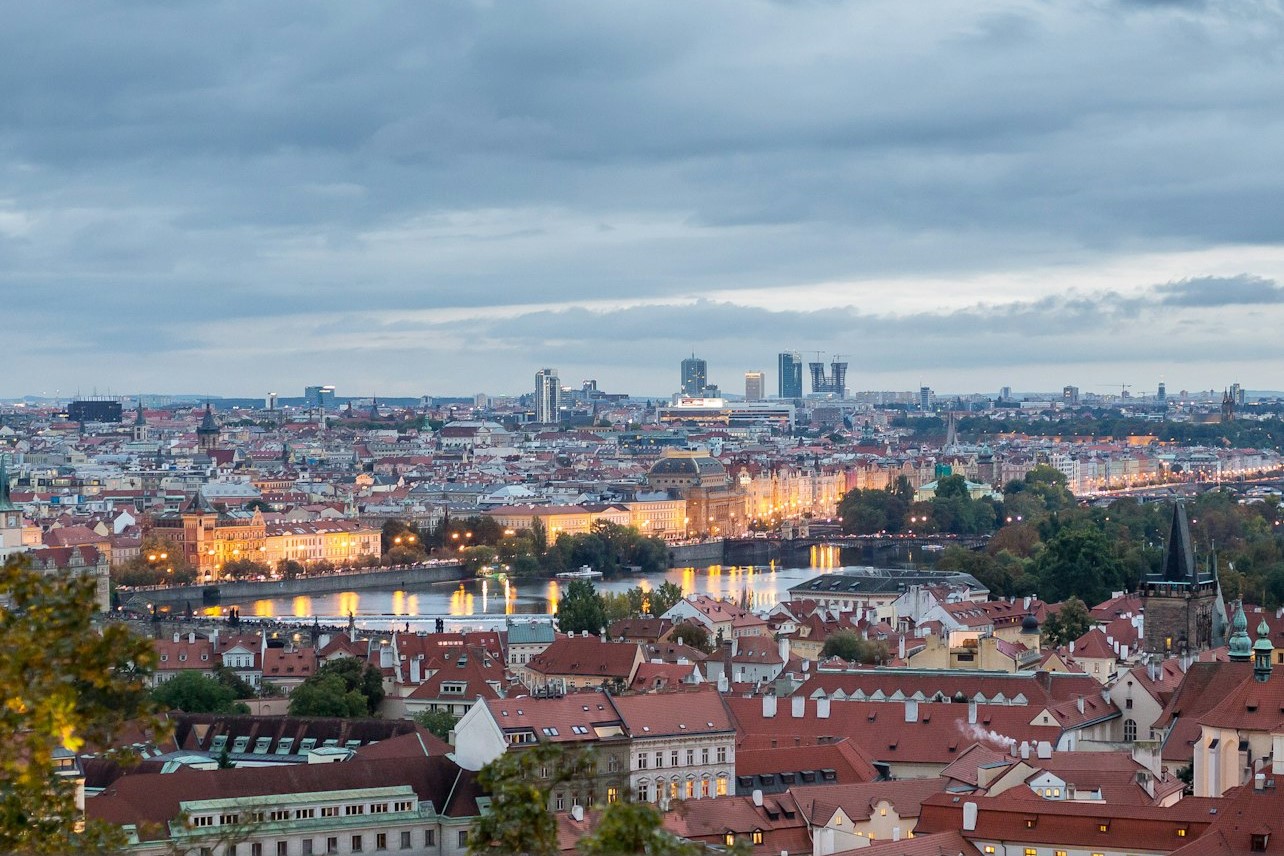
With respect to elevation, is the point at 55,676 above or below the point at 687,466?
above

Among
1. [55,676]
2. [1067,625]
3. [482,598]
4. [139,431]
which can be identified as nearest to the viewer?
[55,676]

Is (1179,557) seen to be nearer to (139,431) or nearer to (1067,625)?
(1067,625)

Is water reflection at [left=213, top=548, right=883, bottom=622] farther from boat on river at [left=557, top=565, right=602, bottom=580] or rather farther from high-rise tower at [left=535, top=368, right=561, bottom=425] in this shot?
high-rise tower at [left=535, top=368, right=561, bottom=425]

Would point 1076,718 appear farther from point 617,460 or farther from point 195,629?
point 617,460

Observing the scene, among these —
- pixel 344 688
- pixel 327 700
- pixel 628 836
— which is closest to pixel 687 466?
pixel 344 688

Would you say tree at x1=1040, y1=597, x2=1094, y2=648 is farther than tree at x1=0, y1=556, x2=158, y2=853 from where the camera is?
Yes

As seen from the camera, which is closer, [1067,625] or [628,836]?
[628,836]

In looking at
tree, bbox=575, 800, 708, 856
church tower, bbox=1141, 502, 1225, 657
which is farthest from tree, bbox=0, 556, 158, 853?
church tower, bbox=1141, 502, 1225, 657
